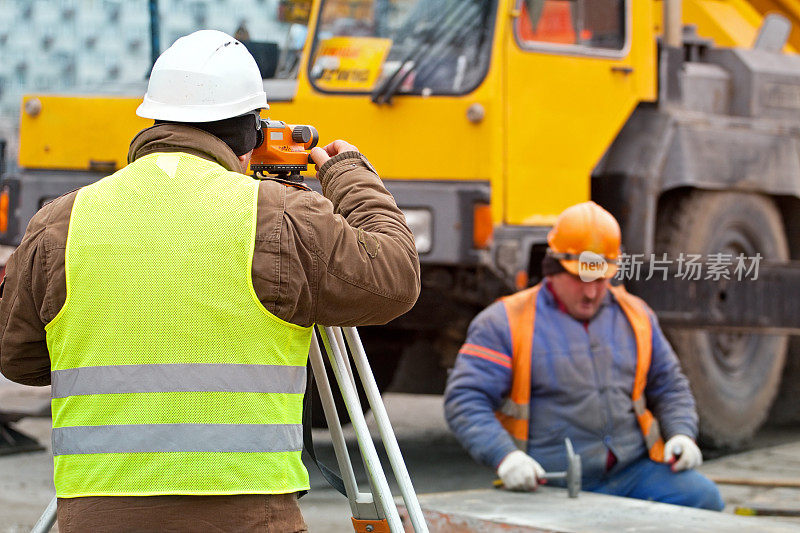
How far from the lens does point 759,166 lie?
7.84 meters

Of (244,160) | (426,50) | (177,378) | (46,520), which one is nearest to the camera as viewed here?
(177,378)

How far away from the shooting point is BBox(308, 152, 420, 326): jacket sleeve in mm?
2416

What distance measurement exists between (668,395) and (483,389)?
73 centimetres

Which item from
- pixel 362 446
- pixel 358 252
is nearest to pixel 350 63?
pixel 362 446

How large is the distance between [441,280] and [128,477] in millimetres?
4240

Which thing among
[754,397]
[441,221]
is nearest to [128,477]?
[441,221]

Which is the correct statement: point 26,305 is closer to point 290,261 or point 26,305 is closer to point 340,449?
point 290,261

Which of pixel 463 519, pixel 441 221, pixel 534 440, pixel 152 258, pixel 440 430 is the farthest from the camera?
pixel 440 430

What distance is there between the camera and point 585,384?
5145mm

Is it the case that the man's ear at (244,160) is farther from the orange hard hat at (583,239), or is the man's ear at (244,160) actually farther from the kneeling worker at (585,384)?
the orange hard hat at (583,239)

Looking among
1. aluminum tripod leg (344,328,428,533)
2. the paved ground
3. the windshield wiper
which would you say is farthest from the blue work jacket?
aluminum tripod leg (344,328,428,533)

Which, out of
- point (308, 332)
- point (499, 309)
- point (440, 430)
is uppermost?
point (308, 332)

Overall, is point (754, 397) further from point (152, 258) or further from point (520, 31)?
point (152, 258)

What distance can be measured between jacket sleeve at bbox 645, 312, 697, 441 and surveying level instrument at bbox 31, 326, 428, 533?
2.29 metres
